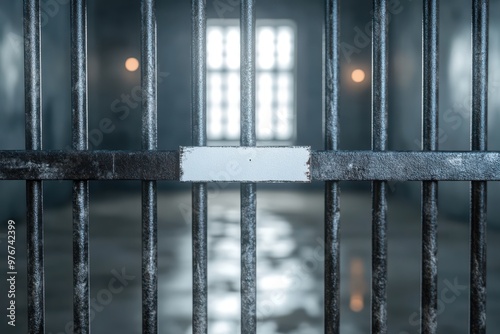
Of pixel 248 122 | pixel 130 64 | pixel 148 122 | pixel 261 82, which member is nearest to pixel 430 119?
pixel 248 122

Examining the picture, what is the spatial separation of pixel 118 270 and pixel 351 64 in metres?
7.40

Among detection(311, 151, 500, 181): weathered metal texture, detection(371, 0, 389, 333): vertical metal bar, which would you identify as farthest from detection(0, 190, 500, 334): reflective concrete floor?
detection(311, 151, 500, 181): weathered metal texture

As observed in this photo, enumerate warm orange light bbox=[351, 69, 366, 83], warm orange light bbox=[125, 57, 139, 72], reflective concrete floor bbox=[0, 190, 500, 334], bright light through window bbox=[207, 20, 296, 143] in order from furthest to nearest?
bright light through window bbox=[207, 20, 296, 143] → warm orange light bbox=[351, 69, 366, 83] → warm orange light bbox=[125, 57, 139, 72] → reflective concrete floor bbox=[0, 190, 500, 334]

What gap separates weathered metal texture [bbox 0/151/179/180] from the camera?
1361mm

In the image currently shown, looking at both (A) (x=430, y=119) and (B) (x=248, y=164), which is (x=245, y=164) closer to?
(B) (x=248, y=164)

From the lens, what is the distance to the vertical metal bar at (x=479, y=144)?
142cm

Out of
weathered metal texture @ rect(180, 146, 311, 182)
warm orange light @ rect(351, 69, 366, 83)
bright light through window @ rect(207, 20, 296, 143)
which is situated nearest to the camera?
weathered metal texture @ rect(180, 146, 311, 182)

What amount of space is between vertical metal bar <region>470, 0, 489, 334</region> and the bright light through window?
29.4 feet

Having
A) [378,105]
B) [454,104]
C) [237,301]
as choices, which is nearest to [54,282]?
[237,301]

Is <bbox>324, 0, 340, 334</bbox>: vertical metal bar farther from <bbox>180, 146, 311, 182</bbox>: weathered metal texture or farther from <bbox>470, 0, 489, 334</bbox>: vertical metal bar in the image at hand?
<bbox>470, 0, 489, 334</bbox>: vertical metal bar

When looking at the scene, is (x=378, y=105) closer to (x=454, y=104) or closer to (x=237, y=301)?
(x=237, y=301)

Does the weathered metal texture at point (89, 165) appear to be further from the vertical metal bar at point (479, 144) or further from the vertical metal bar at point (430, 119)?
the vertical metal bar at point (479, 144)

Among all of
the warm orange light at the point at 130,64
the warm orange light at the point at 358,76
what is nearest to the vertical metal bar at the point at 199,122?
the warm orange light at the point at 130,64

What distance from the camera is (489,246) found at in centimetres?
485
